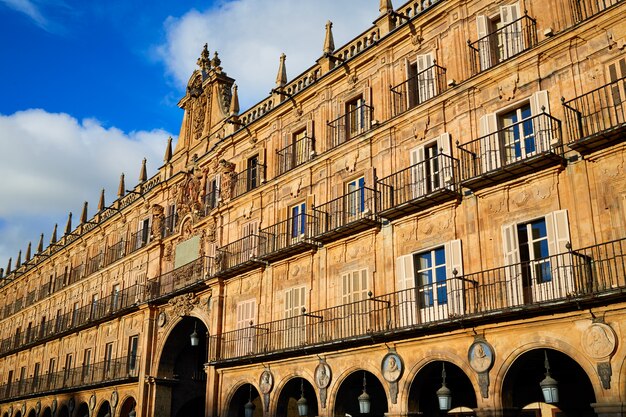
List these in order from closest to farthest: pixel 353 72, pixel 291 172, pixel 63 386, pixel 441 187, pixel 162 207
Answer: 1. pixel 441 187
2. pixel 353 72
3. pixel 291 172
4. pixel 162 207
5. pixel 63 386

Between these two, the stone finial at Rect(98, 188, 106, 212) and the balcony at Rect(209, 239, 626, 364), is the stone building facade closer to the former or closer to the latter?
the balcony at Rect(209, 239, 626, 364)

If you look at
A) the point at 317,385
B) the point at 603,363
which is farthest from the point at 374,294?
the point at 603,363

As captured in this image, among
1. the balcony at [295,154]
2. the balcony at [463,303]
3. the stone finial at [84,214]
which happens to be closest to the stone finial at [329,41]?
the balcony at [295,154]

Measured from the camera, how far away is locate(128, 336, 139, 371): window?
3479cm

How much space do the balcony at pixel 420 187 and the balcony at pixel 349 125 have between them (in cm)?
279

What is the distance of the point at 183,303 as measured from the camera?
3122 centimetres

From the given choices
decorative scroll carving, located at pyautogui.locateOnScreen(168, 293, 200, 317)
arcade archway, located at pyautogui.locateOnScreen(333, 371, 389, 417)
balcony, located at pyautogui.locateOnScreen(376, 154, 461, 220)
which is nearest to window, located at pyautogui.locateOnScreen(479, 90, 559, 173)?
balcony, located at pyautogui.locateOnScreen(376, 154, 461, 220)

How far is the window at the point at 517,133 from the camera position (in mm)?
17281

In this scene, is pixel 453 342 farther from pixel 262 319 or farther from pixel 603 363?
pixel 262 319

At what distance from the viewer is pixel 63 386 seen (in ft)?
135

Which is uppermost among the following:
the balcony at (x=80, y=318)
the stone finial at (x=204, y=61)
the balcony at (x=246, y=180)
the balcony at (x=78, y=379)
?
the stone finial at (x=204, y=61)

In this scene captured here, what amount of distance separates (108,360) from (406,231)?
23.0m

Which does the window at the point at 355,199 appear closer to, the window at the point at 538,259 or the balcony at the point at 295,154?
the balcony at the point at 295,154

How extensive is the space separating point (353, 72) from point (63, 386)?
2856cm
